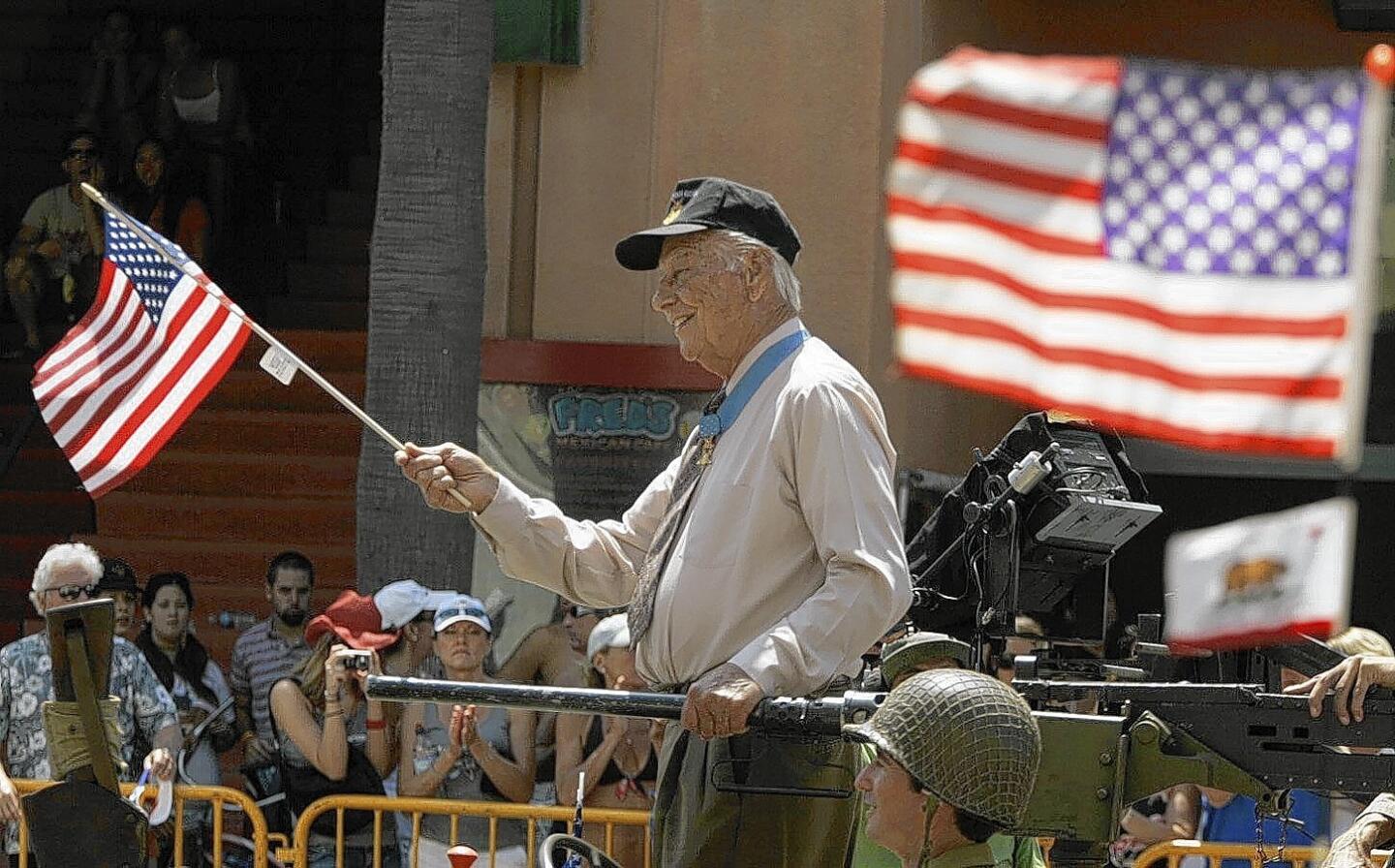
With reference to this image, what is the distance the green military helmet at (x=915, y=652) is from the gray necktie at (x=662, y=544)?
0.89 meters

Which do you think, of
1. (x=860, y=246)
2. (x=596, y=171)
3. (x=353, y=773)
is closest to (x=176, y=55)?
(x=596, y=171)

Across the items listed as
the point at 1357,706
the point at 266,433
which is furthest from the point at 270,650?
the point at 1357,706

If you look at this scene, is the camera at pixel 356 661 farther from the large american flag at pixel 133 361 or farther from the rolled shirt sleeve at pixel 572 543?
the rolled shirt sleeve at pixel 572 543

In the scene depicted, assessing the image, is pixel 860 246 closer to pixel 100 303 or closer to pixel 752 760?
pixel 100 303

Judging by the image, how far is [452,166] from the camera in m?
9.80

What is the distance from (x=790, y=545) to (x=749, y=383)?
367mm

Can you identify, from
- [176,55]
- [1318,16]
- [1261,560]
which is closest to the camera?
[1261,560]

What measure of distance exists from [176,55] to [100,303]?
25.7 ft

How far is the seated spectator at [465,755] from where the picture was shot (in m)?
8.02

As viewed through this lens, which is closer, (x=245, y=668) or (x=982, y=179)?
(x=982, y=179)

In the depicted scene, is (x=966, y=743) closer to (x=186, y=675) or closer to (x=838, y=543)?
(x=838, y=543)

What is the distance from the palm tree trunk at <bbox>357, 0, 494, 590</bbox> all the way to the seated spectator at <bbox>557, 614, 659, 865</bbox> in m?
1.13

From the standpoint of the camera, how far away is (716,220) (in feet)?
17.7

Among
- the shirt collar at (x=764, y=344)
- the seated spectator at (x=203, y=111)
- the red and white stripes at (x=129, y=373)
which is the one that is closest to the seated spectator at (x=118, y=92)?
the seated spectator at (x=203, y=111)
